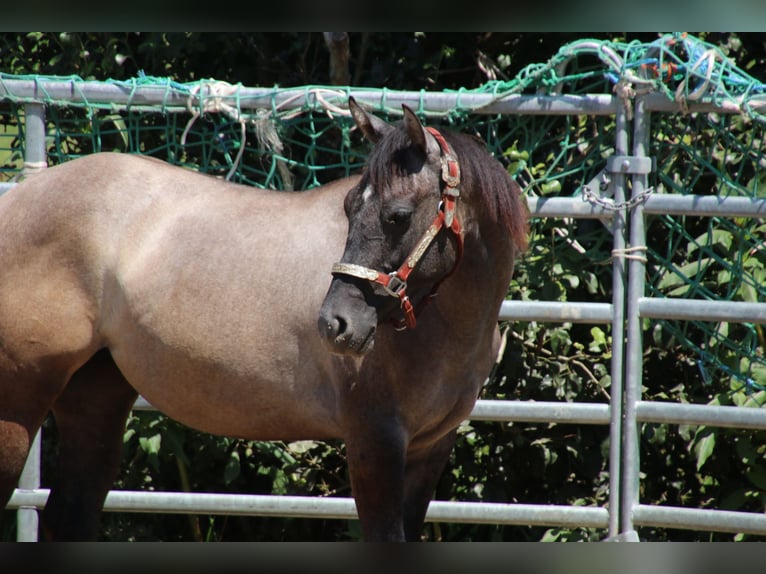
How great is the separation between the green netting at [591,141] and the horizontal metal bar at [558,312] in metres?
0.25

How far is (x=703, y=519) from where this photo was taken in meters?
3.42

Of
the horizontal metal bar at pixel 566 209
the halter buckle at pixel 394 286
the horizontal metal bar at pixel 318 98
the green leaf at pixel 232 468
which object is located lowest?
the green leaf at pixel 232 468

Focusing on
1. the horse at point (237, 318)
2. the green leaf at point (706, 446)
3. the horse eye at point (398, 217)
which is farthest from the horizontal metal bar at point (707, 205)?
the horse eye at point (398, 217)

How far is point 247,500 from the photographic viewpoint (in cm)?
363

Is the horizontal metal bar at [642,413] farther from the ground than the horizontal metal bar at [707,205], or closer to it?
closer to it

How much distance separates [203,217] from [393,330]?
79cm

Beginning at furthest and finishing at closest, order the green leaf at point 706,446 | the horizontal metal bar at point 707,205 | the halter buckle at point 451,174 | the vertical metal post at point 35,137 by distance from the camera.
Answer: the green leaf at point 706,446
the vertical metal post at point 35,137
the horizontal metal bar at point 707,205
the halter buckle at point 451,174

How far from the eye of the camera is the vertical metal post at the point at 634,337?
3480 millimetres

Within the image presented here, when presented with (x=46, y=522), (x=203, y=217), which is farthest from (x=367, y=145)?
(x=46, y=522)

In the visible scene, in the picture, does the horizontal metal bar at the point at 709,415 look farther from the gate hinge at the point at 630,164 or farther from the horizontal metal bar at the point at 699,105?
the horizontal metal bar at the point at 699,105

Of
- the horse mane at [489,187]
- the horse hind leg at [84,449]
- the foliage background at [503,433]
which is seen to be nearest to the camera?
the horse mane at [489,187]

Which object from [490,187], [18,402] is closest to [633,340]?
[490,187]

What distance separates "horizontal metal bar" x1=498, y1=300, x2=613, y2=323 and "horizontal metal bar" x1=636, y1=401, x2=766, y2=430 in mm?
376
